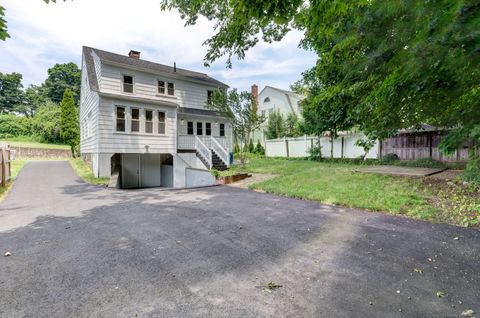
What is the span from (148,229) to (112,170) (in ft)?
36.1

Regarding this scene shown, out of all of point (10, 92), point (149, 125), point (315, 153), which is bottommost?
point (315, 153)

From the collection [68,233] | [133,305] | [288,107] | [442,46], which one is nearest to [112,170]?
[68,233]

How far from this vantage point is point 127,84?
14766 mm

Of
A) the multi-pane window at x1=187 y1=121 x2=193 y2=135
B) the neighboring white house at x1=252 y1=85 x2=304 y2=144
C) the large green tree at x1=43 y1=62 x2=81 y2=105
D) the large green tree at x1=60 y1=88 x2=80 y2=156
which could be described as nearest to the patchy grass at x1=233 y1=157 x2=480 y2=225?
the multi-pane window at x1=187 y1=121 x2=193 y2=135

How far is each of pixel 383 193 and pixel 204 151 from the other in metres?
10.1

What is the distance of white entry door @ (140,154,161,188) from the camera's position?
16.6m

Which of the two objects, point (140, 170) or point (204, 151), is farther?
point (140, 170)

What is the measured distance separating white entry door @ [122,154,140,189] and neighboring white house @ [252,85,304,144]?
14.4 m

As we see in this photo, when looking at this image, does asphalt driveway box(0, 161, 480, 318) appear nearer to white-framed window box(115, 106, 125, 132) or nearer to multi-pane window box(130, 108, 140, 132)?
white-framed window box(115, 106, 125, 132)

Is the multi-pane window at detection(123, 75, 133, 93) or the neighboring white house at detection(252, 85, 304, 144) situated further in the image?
the neighboring white house at detection(252, 85, 304, 144)

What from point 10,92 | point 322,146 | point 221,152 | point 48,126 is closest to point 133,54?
point 221,152

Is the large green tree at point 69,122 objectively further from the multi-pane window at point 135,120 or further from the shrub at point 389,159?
the shrub at point 389,159

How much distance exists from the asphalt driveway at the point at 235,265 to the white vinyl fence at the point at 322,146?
11724mm

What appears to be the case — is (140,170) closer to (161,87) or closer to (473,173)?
(161,87)
